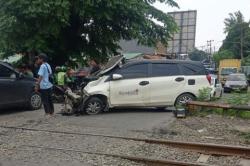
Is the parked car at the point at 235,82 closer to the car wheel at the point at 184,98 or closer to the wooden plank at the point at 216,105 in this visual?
the car wheel at the point at 184,98

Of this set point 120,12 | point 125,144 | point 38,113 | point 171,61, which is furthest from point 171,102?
point 120,12

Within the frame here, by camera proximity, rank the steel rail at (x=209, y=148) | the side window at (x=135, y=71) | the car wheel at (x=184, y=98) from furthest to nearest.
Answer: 1. the car wheel at (x=184, y=98)
2. the side window at (x=135, y=71)
3. the steel rail at (x=209, y=148)

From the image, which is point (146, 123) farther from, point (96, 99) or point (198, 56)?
point (198, 56)

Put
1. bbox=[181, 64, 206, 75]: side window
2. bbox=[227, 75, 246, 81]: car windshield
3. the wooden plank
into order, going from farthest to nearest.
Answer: bbox=[227, 75, 246, 81]: car windshield → bbox=[181, 64, 206, 75]: side window → the wooden plank

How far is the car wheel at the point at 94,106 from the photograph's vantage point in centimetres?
1422

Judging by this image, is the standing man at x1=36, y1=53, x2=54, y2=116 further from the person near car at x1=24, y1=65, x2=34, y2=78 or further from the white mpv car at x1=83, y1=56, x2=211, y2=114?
the person near car at x1=24, y1=65, x2=34, y2=78

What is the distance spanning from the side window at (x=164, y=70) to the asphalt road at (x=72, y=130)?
1241mm

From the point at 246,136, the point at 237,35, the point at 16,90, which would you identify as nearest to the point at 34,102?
the point at 16,90

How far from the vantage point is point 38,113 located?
48.2 ft

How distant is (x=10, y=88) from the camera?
14.5 meters

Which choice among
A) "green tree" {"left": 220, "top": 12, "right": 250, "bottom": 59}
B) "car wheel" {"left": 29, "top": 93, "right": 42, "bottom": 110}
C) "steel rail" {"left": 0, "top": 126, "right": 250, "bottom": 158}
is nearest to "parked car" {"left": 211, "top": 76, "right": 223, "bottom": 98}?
"car wheel" {"left": 29, "top": 93, "right": 42, "bottom": 110}

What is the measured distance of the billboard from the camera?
41438 millimetres

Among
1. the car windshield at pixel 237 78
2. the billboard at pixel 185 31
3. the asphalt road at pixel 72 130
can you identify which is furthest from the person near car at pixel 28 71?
the car windshield at pixel 237 78

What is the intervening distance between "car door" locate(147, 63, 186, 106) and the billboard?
81.9 ft
